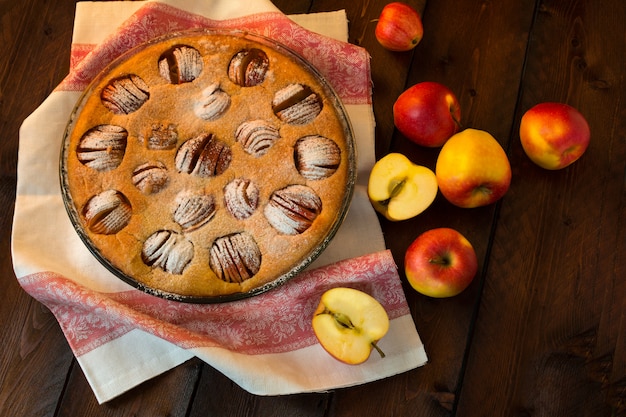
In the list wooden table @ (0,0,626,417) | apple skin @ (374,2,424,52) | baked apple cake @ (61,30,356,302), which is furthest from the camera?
apple skin @ (374,2,424,52)

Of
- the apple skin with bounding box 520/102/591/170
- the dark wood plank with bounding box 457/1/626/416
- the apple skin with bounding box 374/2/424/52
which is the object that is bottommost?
the dark wood plank with bounding box 457/1/626/416

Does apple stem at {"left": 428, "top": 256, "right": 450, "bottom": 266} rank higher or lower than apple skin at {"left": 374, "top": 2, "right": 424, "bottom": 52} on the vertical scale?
lower

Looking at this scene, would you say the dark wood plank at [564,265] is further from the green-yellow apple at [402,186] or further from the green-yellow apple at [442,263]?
the green-yellow apple at [402,186]

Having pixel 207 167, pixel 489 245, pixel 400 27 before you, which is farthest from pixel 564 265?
pixel 207 167

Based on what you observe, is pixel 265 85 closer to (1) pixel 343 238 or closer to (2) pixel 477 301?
(1) pixel 343 238

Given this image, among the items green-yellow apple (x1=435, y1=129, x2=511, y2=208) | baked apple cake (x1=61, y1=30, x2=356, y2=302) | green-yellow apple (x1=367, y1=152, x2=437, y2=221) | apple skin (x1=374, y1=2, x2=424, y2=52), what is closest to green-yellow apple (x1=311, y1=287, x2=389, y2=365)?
baked apple cake (x1=61, y1=30, x2=356, y2=302)

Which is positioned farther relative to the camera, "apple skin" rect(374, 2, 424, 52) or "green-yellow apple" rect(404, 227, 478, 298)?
"apple skin" rect(374, 2, 424, 52)

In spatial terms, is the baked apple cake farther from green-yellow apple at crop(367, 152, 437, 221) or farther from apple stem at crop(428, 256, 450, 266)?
apple stem at crop(428, 256, 450, 266)
